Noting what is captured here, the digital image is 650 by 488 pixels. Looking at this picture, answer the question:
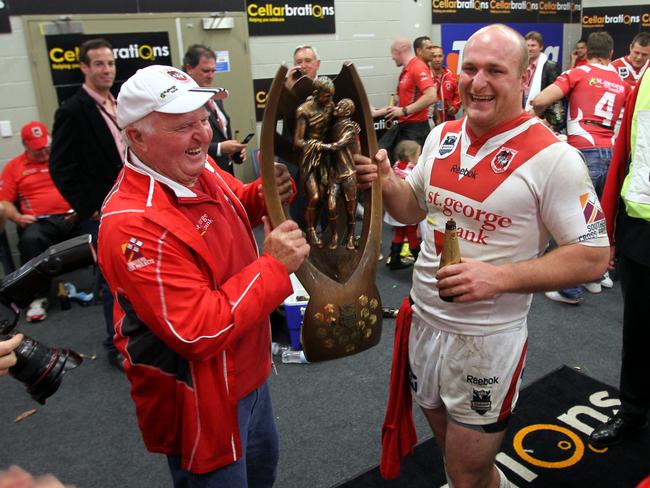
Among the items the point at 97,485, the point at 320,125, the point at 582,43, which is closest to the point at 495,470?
the point at 320,125

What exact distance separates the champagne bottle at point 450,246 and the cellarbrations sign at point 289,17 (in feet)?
15.5

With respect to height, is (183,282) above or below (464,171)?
below

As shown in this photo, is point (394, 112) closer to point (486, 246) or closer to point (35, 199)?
point (35, 199)

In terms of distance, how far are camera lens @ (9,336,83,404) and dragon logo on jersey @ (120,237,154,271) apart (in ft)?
1.23

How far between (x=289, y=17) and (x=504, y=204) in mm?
4821

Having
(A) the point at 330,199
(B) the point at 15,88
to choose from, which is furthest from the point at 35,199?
(A) the point at 330,199

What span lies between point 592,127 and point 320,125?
2910mm

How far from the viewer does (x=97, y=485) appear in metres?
2.35

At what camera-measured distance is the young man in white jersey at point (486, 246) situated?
4.79ft

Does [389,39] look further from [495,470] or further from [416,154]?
[495,470]

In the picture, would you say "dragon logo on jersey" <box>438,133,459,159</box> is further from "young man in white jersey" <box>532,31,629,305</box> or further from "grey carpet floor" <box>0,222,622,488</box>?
"young man in white jersey" <box>532,31,629,305</box>

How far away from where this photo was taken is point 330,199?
5.33 ft

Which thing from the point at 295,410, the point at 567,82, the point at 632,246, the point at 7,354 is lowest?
the point at 295,410

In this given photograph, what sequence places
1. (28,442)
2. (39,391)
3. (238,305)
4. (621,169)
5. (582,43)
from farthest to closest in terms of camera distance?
1. (582,43)
2. (28,442)
3. (621,169)
4. (39,391)
5. (238,305)
